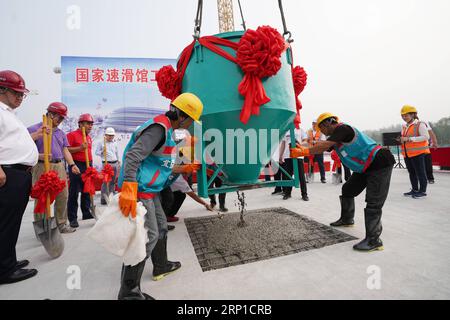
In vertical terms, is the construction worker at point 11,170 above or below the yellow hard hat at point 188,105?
below

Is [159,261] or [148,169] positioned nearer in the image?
[148,169]

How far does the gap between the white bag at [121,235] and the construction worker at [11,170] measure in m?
1.14

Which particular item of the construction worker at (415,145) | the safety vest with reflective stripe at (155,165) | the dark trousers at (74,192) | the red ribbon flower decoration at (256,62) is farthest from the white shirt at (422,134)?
the dark trousers at (74,192)

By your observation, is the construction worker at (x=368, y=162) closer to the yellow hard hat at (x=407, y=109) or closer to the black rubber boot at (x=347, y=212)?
the black rubber boot at (x=347, y=212)

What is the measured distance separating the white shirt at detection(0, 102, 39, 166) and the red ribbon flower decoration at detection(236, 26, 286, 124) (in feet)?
6.63

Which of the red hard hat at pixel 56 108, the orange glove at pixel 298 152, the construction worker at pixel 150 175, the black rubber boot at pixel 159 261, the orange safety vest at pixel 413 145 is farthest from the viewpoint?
the orange safety vest at pixel 413 145

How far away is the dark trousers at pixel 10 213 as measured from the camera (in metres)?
1.96

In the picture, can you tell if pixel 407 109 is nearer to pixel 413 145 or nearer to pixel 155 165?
pixel 413 145

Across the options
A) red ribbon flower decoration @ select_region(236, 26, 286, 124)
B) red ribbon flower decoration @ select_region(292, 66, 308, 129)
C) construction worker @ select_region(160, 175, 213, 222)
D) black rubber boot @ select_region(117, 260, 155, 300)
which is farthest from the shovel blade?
red ribbon flower decoration @ select_region(292, 66, 308, 129)

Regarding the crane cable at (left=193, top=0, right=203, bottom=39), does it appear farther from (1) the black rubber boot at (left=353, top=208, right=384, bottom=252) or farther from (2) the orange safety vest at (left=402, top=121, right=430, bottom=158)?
(2) the orange safety vest at (left=402, top=121, right=430, bottom=158)

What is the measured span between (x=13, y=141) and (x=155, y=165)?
1.36 metres

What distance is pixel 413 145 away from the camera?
4.42m

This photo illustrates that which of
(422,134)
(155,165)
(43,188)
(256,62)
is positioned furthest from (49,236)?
(422,134)
